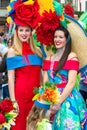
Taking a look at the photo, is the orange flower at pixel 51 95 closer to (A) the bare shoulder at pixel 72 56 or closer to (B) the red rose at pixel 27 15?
(A) the bare shoulder at pixel 72 56

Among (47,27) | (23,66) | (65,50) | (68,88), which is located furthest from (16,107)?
(47,27)

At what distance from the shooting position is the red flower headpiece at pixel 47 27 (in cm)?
459

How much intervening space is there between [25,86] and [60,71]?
528mm

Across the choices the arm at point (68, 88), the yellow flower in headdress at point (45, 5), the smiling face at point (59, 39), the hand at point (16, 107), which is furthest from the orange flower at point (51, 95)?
the yellow flower in headdress at point (45, 5)

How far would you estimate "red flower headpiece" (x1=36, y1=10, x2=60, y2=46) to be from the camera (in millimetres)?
4590

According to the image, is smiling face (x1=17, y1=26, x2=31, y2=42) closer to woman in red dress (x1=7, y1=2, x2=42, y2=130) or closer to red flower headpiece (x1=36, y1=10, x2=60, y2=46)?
woman in red dress (x1=7, y1=2, x2=42, y2=130)

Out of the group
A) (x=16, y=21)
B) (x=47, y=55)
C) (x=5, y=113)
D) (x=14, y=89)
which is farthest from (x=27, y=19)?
(x=5, y=113)

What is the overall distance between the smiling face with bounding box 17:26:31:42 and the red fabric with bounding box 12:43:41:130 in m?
0.08

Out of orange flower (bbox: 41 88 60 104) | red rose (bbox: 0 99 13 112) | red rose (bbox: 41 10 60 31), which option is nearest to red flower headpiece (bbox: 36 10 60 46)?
red rose (bbox: 41 10 60 31)

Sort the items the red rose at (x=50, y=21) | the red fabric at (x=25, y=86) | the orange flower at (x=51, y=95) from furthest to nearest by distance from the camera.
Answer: the red fabric at (x=25, y=86) < the red rose at (x=50, y=21) < the orange flower at (x=51, y=95)

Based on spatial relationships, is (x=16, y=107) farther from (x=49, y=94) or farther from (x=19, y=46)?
(x=19, y=46)

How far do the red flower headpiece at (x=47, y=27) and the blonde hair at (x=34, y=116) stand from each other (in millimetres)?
737

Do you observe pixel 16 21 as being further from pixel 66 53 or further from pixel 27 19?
pixel 66 53

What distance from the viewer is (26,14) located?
15.5ft
